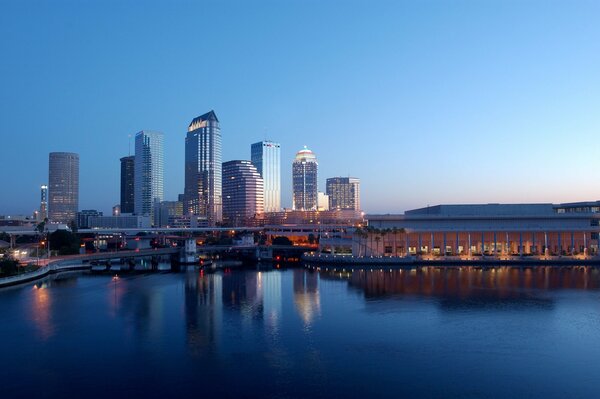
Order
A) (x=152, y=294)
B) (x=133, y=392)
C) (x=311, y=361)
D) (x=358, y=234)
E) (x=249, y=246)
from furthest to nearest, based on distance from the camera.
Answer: (x=249, y=246)
(x=358, y=234)
(x=152, y=294)
(x=311, y=361)
(x=133, y=392)

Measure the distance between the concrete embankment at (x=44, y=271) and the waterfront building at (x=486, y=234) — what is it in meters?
36.2

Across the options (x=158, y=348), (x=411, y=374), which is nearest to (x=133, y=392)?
(x=158, y=348)

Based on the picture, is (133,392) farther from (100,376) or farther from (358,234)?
(358,234)

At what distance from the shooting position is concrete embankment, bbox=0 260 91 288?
4316 cm

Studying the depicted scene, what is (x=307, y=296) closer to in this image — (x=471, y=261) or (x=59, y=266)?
(x=471, y=261)

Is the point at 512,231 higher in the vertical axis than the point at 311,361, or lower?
higher

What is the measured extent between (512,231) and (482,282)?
25586 mm

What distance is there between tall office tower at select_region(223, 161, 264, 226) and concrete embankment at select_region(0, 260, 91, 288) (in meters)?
124

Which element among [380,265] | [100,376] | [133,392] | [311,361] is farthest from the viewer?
[380,265]

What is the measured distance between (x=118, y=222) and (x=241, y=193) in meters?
45.7

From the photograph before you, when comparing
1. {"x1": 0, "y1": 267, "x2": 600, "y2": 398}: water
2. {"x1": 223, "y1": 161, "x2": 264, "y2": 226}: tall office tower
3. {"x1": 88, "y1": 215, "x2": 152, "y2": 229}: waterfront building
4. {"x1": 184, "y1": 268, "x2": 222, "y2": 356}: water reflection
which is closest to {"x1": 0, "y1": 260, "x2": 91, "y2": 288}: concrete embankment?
{"x1": 0, "y1": 267, "x2": 600, "y2": 398}: water

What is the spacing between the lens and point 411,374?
1959 cm

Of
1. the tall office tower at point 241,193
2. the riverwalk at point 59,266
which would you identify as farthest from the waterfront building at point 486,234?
the tall office tower at point 241,193

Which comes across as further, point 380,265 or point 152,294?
point 380,265
